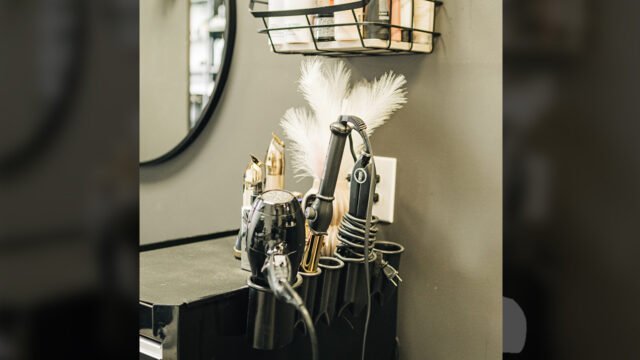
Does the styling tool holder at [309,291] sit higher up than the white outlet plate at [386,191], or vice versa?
the white outlet plate at [386,191]

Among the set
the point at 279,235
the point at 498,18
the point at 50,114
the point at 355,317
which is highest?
the point at 498,18

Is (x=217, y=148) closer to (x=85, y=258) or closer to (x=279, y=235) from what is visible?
(x=279, y=235)

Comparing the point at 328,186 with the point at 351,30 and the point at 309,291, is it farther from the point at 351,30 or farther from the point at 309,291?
the point at 351,30

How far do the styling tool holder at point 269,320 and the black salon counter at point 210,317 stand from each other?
0.20 feet

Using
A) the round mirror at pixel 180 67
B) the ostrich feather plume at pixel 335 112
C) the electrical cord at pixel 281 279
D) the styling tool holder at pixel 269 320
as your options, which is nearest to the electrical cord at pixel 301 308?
the electrical cord at pixel 281 279

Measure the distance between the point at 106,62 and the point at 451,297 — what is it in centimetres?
117

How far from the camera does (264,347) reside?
925mm

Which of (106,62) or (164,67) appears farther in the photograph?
(164,67)

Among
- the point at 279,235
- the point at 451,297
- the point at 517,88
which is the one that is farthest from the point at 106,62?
the point at 451,297

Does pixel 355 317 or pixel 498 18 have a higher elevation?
pixel 498 18

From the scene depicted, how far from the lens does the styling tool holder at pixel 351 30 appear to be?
3.74ft

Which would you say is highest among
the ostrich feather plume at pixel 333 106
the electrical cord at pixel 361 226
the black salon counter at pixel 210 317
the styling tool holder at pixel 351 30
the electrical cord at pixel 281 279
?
the styling tool holder at pixel 351 30

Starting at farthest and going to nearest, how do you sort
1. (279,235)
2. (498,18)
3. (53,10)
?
(498,18) < (279,235) < (53,10)

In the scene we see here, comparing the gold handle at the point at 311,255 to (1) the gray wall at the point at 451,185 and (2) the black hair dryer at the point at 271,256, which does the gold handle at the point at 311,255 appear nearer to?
(2) the black hair dryer at the point at 271,256
